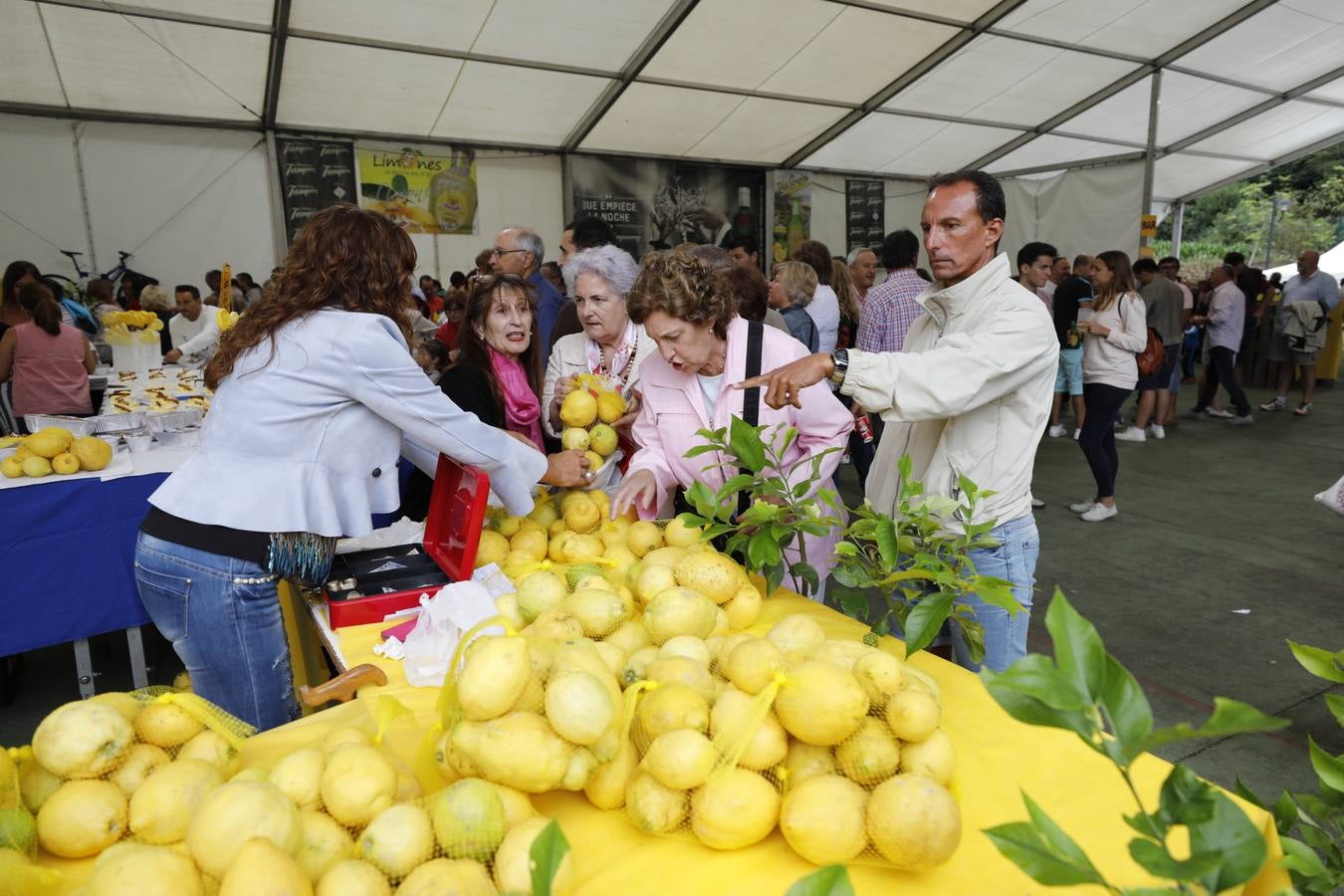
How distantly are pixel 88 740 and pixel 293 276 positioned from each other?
1.13 m

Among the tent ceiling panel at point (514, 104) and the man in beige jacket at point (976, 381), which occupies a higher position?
the tent ceiling panel at point (514, 104)

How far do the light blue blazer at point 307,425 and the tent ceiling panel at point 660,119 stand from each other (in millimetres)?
9682

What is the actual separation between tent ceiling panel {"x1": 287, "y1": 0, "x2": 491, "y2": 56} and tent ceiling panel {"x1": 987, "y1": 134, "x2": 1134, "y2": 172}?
31.6 ft

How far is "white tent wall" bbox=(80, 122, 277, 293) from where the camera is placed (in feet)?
34.3

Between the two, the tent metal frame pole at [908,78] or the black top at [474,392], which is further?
the tent metal frame pole at [908,78]

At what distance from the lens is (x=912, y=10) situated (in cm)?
912

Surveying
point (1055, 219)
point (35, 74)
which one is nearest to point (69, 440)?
point (35, 74)

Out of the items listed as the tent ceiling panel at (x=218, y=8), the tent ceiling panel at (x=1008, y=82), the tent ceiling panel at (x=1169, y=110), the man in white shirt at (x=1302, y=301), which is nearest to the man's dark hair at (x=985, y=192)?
the tent ceiling panel at (x=218, y=8)

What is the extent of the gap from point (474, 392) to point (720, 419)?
95 centimetres

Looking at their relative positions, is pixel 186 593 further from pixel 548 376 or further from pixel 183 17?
pixel 183 17

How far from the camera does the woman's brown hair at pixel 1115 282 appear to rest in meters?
6.16

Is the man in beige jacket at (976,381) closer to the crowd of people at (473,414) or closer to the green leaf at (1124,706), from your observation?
the crowd of people at (473,414)

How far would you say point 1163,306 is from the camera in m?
8.33

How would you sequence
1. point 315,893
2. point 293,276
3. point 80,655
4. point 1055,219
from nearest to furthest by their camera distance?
point 315,893
point 293,276
point 80,655
point 1055,219
